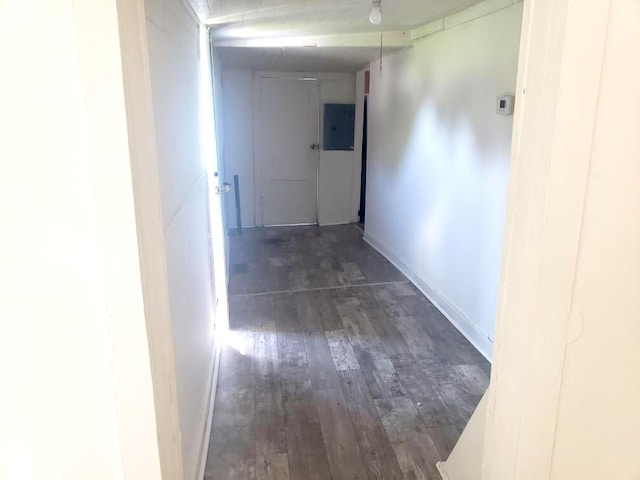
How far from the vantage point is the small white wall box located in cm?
254

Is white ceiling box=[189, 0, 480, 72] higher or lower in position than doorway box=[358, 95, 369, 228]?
higher

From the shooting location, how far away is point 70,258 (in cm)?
88

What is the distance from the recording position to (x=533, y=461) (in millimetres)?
1183

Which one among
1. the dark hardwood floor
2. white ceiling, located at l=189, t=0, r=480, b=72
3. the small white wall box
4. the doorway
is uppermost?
white ceiling, located at l=189, t=0, r=480, b=72

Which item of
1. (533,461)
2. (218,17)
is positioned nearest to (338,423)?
(533,461)

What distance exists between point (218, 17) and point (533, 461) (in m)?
2.51

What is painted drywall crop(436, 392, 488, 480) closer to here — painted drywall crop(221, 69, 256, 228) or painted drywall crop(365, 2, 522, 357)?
painted drywall crop(365, 2, 522, 357)

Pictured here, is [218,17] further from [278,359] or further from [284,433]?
[284,433]

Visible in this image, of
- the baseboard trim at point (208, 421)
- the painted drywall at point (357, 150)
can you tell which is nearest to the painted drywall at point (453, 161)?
the painted drywall at point (357, 150)

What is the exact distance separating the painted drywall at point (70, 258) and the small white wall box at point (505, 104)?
2.13 m

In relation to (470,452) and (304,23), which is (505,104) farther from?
(470,452)

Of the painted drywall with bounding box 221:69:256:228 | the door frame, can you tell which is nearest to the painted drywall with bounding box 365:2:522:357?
the door frame

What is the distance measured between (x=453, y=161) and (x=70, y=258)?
2.87 meters

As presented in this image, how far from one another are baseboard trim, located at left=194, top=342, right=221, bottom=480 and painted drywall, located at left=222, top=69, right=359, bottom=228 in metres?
3.00
